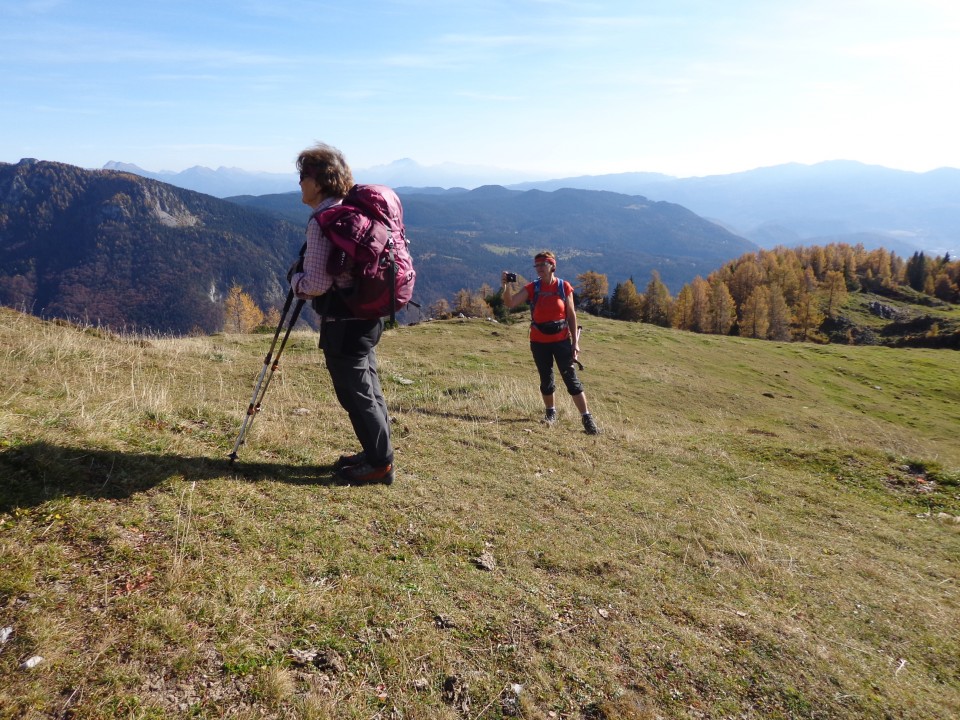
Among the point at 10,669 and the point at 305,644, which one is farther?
the point at 305,644

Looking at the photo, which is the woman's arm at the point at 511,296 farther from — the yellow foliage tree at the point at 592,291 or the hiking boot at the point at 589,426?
the yellow foliage tree at the point at 592,291

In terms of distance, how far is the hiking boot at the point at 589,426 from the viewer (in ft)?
31.5

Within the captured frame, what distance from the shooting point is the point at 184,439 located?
18.1ft

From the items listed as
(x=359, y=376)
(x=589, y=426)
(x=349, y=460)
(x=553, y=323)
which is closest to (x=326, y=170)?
(x=359, y=376)

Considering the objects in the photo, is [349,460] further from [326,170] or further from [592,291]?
[592,291]

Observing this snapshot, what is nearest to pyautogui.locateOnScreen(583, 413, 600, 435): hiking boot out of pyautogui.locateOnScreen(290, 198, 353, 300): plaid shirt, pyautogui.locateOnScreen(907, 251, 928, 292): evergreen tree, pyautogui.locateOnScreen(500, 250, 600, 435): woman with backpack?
pyautogui.locateOnScreen(500, 250, 600, 435): woman with backpack

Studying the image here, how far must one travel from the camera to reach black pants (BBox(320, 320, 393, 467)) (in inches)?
193

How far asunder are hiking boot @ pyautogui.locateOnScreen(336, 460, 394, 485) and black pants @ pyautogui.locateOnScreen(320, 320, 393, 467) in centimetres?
7

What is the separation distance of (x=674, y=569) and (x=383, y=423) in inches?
127

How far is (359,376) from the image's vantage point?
5016 millimetres

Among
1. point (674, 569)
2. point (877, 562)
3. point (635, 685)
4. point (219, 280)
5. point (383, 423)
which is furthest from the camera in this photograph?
point (219, 280)

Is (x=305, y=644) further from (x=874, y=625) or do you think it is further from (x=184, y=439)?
(x=874, y=625)

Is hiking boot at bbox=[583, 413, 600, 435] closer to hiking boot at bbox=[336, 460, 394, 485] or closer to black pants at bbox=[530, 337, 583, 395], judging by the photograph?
black pants at bbox=[530, 337, 583, 395]

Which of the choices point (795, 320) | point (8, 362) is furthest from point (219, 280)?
point (8, 362)
